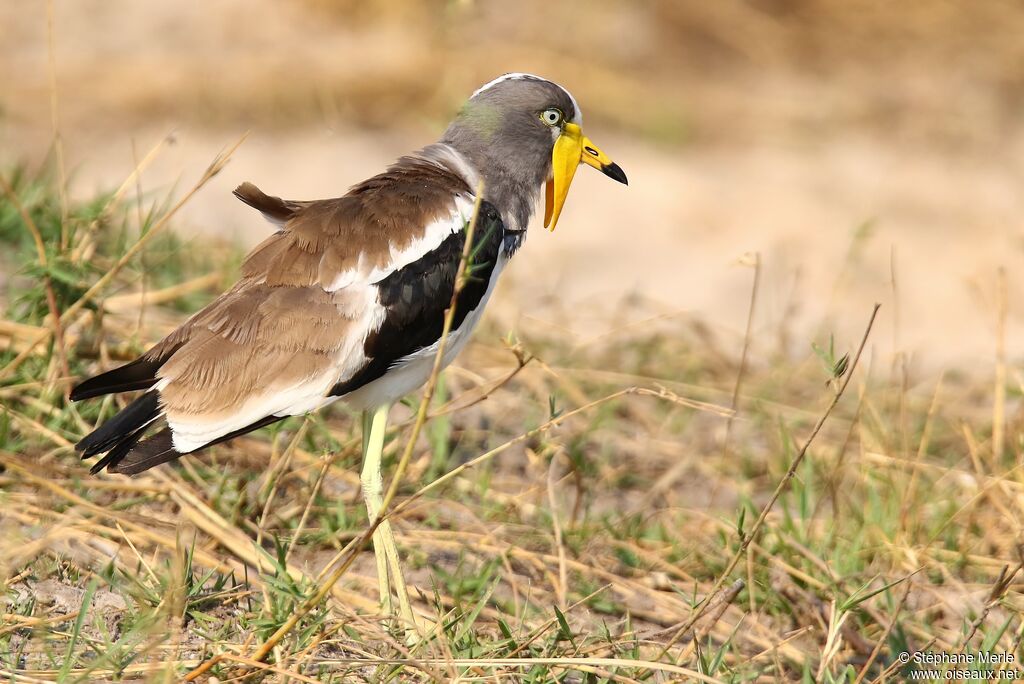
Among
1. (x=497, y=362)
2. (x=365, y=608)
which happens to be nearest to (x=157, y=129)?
(x=497, y=362)

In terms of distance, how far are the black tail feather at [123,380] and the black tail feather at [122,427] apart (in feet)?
0.22

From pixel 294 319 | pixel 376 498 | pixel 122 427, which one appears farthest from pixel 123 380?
pixel 376 498

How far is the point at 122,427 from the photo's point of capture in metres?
2.67

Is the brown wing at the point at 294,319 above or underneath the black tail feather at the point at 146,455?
above

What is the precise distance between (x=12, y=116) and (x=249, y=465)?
15.4 ft

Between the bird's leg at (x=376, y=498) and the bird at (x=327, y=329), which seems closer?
the bird at (x=327, y=329)

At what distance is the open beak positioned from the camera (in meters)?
3.35

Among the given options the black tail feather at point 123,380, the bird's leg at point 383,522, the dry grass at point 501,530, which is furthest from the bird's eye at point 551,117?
the black tail feather at point 123,380

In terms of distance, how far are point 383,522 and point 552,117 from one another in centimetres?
122

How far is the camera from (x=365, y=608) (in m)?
2.98

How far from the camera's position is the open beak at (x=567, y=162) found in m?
3.35

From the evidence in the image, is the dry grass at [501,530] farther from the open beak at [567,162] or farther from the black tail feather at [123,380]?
the open beak at [567,162]

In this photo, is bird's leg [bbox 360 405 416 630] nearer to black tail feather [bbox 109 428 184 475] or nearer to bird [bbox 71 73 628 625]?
bird [bbox 71 73 628 625]

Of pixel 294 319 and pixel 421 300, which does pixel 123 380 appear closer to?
pixel 294 319
